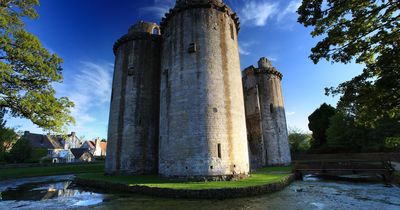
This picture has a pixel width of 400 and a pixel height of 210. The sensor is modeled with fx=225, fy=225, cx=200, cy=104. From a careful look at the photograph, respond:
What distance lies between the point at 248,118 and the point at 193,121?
1687 centimetres

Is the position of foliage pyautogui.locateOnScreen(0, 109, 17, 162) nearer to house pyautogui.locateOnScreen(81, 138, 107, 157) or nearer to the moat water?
the moat water

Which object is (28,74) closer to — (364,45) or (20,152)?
(364,45)

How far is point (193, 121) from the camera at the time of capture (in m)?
15.9

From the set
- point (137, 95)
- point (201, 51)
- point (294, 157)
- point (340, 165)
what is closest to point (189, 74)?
point (201, 51)

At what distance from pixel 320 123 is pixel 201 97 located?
38.5m

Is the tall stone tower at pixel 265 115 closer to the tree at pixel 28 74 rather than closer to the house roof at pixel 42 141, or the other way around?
the tree at pixel 28 74

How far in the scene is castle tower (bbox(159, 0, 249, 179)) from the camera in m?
15.3

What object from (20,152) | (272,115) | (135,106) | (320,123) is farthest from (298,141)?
(20,152)

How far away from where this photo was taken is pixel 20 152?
124 ft

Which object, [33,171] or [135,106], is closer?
[135,106]

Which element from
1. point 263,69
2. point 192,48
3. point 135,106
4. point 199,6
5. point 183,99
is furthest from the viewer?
point 263,69

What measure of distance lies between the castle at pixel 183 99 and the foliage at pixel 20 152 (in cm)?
2694

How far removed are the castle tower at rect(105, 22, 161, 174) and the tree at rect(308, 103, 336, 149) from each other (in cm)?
3712

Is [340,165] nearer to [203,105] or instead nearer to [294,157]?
[203,105]
